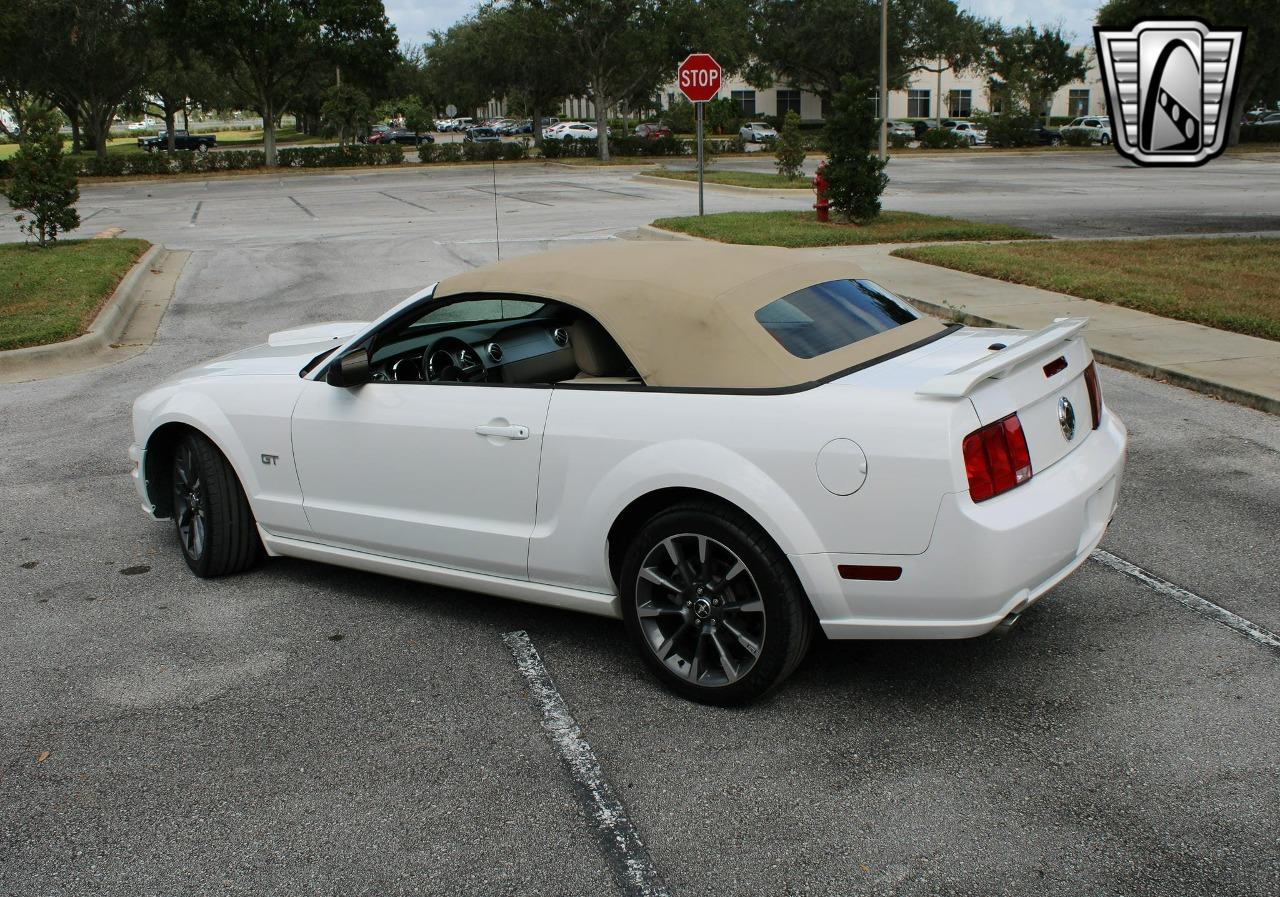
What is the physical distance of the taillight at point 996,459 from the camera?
3624 mm

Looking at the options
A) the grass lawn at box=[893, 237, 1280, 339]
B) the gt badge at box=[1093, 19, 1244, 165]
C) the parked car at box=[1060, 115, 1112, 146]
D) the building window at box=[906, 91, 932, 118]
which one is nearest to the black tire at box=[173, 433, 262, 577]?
the grass lawn at box=[893, 237, 1280, 339]

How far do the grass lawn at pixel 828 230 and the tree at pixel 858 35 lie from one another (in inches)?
2233

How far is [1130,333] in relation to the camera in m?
10.4

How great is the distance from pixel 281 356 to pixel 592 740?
8.84 feet

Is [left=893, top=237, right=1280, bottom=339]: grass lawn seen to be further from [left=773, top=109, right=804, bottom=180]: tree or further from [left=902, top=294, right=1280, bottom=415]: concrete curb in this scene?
[left=773, top=109, right=804, bottom=180]: tree

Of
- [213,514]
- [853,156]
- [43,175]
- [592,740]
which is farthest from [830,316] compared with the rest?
[43,175]

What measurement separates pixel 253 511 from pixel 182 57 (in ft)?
158

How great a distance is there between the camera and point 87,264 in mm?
16297

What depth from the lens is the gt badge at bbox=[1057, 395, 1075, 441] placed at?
4.11m

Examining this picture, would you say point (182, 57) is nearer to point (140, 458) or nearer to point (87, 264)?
point (87, 264)

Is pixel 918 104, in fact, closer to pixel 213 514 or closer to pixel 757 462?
pixel 213 514

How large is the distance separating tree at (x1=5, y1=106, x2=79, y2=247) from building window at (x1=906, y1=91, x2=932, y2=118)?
3797 inches

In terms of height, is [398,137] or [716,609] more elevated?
[398,137]

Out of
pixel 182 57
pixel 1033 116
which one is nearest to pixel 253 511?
pixel 182 57
